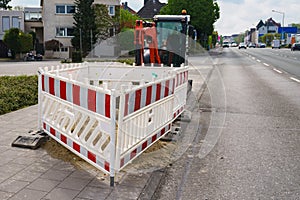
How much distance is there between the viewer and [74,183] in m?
4.46

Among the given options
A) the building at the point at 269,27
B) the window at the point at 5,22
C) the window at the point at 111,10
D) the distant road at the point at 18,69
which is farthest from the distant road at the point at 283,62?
the building at the point at 269,27

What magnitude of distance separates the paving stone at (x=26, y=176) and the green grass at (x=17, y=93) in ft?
13.7

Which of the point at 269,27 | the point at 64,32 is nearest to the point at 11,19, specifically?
the point at 64,32

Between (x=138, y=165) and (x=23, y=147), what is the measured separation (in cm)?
195

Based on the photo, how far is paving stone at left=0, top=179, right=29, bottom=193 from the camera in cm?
422

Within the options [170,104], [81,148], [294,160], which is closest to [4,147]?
[81,148]

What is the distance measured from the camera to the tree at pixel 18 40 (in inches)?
1598

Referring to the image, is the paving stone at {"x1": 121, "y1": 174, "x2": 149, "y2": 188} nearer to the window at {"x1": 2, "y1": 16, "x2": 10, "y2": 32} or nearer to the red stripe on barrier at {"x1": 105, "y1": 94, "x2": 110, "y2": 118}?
the red stripe on barrier at {"x1": 105, "y1": 94, "x2": 110, "y2": 118}

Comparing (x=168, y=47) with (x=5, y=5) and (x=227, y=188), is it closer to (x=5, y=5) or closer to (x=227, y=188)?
(x=227, y=188)

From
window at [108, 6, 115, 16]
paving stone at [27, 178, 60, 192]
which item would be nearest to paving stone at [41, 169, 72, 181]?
paving stone at [27, 178, 60, 192]

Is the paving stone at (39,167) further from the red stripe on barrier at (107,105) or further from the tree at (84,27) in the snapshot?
the tree at (84,27)

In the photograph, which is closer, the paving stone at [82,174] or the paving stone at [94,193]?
the paving stone at [94,193]

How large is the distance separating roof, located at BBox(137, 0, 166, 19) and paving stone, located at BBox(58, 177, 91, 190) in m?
90.4

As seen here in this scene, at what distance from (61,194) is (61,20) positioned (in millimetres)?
49119
